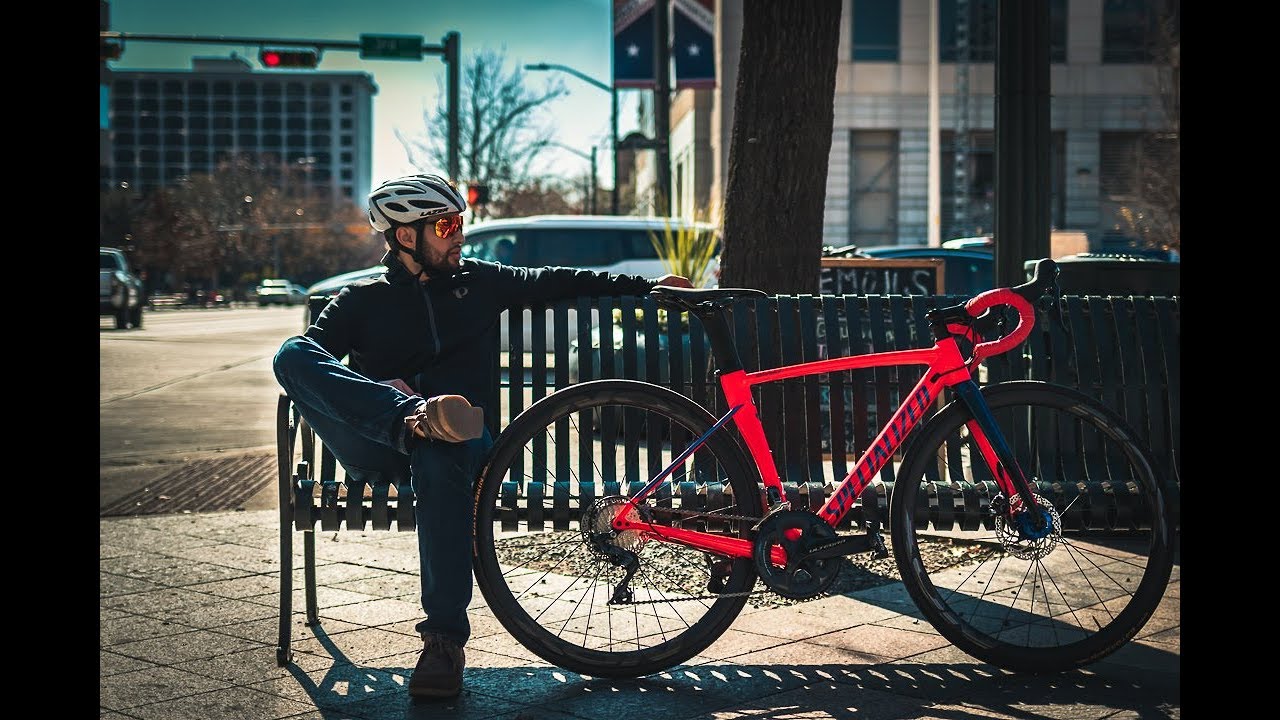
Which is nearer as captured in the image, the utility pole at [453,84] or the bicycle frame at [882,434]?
the bicycle frame at [882,434]

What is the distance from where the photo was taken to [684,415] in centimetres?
405

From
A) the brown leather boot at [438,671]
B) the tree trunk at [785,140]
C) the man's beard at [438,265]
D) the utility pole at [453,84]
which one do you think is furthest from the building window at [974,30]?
the brown leather boot at [438,671]

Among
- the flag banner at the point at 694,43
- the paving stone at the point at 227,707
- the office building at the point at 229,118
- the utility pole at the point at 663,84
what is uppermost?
the office building at the point at 229,118

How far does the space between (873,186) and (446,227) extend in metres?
40.3

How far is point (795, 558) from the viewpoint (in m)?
3.95

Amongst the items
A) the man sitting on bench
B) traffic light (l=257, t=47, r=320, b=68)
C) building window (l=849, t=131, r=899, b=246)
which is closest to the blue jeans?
the man sitting on bench

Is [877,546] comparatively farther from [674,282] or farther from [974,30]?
[974,30]

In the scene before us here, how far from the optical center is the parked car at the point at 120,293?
34.1 m

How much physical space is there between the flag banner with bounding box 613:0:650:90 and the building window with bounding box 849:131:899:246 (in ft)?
71.4

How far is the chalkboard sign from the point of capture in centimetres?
1130

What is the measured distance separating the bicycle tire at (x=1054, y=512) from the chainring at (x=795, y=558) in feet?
0.68

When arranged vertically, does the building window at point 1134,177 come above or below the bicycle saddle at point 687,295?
above

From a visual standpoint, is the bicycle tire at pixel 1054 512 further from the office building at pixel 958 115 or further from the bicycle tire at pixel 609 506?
the office building at pixel 958 115

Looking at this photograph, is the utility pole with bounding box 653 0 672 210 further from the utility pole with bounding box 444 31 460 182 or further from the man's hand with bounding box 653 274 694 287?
the man's hand with bounding box 653 274 694 287
